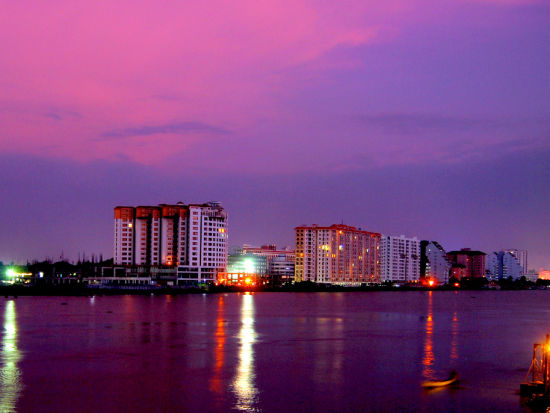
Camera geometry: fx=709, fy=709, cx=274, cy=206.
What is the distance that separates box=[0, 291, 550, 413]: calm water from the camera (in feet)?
90.0

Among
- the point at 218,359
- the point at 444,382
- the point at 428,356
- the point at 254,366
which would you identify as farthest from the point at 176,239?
the point at 444,382

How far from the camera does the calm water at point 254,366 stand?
90.0 feet

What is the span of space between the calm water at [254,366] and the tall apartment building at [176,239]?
312ft

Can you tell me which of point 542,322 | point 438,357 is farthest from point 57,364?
point 542,322

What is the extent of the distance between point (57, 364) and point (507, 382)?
2185cm

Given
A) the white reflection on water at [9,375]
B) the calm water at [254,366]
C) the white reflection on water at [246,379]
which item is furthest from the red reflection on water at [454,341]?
the white reflection on water at [9,375]

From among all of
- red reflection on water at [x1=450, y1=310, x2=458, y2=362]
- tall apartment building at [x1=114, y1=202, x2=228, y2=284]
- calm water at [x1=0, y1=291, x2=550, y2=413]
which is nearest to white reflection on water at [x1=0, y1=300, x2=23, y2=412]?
calm water at [x1=0, y1=291, x2=550, y2=413]

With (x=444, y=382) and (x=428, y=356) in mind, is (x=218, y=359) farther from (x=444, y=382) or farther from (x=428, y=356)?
(x=444, y=382)

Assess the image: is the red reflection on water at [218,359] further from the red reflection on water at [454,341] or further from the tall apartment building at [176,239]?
the tall apartment building at [176,239]

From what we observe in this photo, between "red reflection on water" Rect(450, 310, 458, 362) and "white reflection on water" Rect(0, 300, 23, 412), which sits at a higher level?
"white reflection on water" Rect(0, 300, 23, 412)

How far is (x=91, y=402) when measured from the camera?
2694 centimetres

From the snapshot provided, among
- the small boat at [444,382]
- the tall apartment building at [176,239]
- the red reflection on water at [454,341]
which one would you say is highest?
the tall apartment building at [176,239]

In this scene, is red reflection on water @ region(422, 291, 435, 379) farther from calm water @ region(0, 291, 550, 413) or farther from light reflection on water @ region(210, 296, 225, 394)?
light reflection on water @ region(210, 296, 225, 394)

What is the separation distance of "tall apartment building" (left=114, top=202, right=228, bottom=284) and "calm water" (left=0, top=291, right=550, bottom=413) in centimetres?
9523
